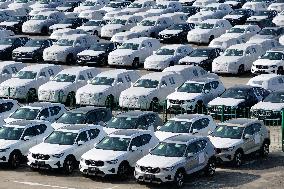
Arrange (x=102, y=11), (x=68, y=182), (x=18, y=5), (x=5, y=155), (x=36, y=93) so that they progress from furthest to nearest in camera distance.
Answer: (x=18, y=5) → (x=102, y=11) → (x=36, y=93) → (x=5, y=155) → (x=68, y=182)

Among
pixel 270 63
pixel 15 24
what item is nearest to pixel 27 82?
pixel 270 63

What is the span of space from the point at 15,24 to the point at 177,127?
3607cm

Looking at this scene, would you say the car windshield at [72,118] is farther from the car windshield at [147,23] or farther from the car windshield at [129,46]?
the car windshield at [147,23]

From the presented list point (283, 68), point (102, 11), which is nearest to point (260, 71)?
point (283, 68)

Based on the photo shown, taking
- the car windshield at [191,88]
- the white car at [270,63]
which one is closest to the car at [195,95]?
the car windshield at [191,88]

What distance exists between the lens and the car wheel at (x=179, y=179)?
2733cm

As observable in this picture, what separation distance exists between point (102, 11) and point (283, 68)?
25.6 m

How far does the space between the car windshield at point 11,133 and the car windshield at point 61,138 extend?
1361mm

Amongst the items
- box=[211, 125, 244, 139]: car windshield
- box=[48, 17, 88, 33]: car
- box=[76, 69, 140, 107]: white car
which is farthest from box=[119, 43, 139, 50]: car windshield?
box=[211, 125, 244, 139]: car windshield

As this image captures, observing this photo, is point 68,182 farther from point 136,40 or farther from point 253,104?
point 136,40

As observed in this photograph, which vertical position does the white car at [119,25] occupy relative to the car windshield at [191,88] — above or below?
below

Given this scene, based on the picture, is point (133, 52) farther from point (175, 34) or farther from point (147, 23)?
point (147, 23)

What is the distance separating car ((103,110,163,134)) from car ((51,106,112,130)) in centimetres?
91

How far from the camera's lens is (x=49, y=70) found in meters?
44.7
